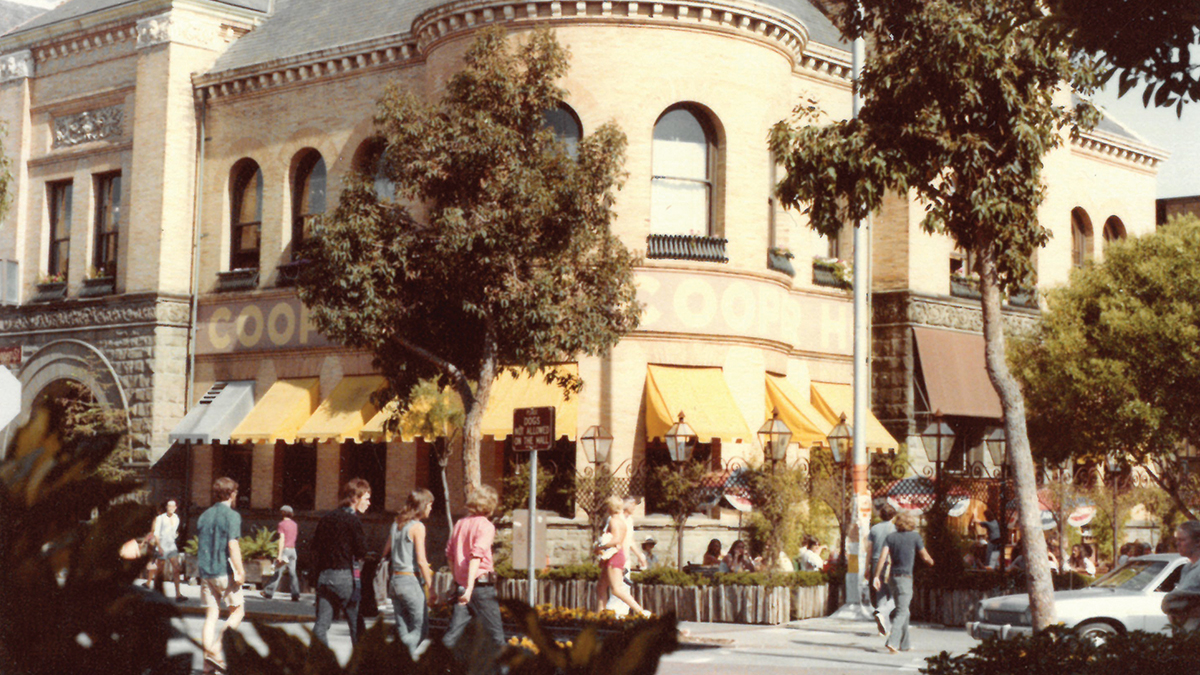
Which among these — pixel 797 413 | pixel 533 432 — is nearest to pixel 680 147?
pixel 797 413

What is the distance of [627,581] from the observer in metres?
17.3

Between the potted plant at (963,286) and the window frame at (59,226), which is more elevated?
the window frame at (59,226)

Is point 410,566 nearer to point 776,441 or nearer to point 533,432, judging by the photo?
point 533,432

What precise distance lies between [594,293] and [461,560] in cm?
761

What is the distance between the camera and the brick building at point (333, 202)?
2517 centimetres

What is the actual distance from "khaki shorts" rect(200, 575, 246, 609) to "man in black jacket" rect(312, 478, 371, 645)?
1.16m

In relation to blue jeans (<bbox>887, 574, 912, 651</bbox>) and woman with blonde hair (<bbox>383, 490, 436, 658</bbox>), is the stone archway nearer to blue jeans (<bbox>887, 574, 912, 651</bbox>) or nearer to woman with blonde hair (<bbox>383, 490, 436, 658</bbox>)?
blue jeans (<bbox>887, 574, 912, 651</bbox>)

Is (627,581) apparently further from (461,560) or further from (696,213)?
(696,213)

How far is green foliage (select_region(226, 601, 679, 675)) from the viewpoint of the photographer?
1.81 m

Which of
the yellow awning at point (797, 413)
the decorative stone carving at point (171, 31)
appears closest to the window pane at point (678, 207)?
the yellow awning at point (797, 413)

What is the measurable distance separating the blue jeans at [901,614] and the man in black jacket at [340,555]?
23.0 ft

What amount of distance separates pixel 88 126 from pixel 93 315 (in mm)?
4340

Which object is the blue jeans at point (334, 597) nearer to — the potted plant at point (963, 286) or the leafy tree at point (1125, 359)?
the leafy tree at point (1125, 359)

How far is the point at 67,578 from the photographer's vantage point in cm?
202
